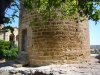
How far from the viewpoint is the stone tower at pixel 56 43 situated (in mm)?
7270

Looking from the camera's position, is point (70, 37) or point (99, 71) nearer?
point (99, 71)

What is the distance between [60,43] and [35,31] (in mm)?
1442

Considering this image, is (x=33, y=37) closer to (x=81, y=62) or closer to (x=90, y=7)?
(x=81, y=62)

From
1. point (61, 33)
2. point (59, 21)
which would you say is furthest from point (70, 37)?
point (59, 21)

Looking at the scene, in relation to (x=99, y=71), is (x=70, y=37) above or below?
above

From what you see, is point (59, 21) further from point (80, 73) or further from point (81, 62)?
point (80, 73)

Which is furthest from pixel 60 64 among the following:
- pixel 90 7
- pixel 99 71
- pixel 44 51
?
pixel 90 7

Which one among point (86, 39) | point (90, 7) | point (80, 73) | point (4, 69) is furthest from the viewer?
point (86, 39)

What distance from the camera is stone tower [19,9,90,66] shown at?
7.27 meters

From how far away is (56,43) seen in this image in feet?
24.0

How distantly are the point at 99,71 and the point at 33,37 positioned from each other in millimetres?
3603

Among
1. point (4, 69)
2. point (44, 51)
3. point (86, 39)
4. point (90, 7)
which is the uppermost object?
point (90, 7)

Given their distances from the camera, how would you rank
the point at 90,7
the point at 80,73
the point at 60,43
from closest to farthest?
1. the point at 90,7
2. the point at 80,73
3. the point at 60,43

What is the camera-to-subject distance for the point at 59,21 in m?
7.52
